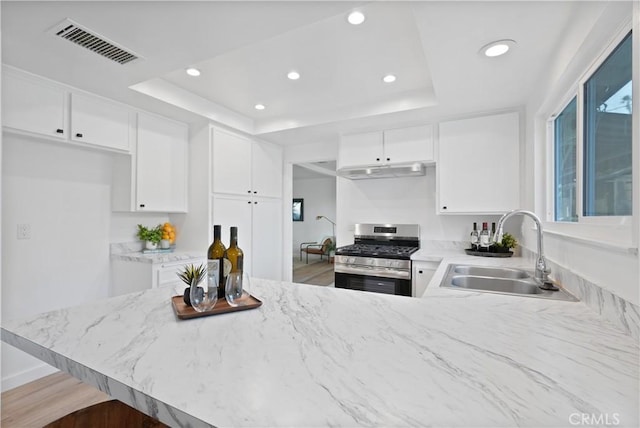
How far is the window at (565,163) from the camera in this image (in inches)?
69.0

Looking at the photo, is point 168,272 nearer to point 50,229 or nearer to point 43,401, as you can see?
point 50,229

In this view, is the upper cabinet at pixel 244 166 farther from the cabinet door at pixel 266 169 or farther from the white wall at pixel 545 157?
the white wall at pixel 545 157

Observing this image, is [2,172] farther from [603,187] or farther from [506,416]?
[603,187]

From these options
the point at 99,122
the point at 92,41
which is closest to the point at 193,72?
the point at 92,41

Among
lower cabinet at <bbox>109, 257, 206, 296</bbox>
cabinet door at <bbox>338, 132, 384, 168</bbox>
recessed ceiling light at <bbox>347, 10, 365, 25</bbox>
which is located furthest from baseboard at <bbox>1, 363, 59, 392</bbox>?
recessed ceiling light at <bbox>347, 10, 365, 25</bbox>

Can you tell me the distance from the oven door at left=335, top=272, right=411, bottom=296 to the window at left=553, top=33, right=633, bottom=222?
1361 millimetres

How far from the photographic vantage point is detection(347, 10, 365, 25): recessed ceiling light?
1.70 meters

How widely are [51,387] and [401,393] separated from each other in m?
2.84

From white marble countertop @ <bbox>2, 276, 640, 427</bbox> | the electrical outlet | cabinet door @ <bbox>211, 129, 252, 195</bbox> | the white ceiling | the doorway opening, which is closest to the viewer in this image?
white marble countertop @ <bbox>2, 276, 640, 427</bbox>

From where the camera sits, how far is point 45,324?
98cm

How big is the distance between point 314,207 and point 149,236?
6.08 meters

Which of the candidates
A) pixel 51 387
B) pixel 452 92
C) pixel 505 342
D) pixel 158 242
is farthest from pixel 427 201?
pixel 51 387

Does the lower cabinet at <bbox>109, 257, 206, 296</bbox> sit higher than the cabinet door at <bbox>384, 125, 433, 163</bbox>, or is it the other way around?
the cabinet door at <bbox>384, 125, 433, 163</bbox>

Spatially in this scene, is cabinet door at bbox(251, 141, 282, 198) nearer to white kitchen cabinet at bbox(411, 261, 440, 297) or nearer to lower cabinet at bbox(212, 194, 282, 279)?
→ lower cabinet at bbox(212, 194, 282, 279)
